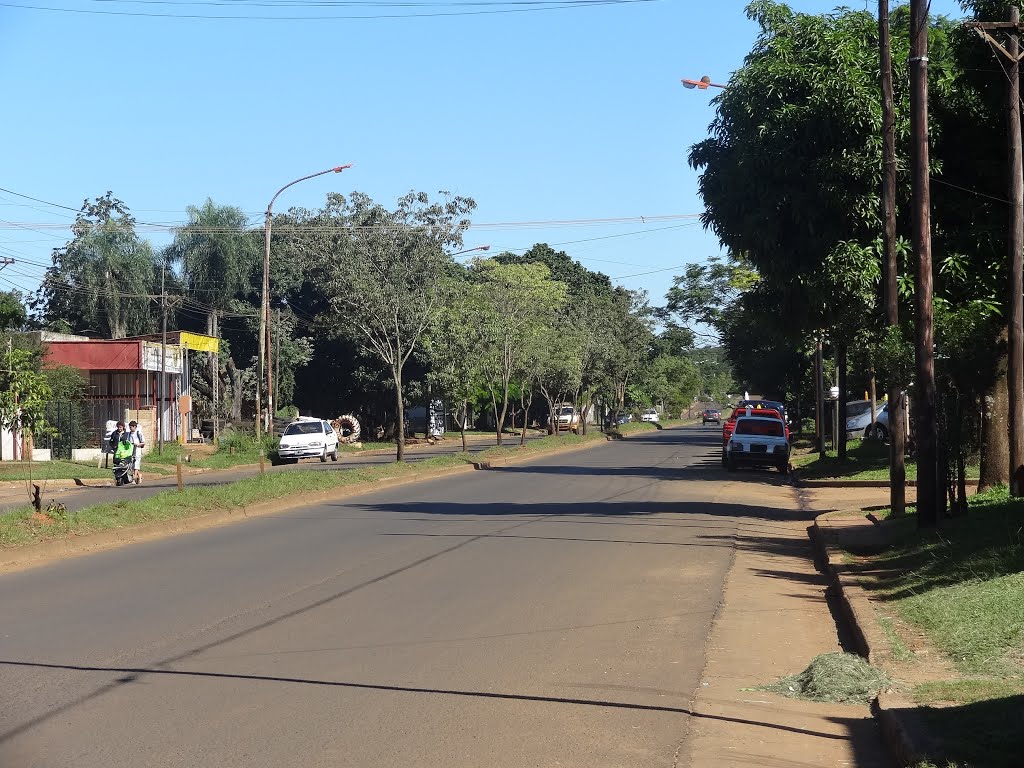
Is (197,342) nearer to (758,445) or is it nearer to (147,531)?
(758,445)

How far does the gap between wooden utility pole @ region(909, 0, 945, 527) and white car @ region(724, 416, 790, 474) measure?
2037 cm

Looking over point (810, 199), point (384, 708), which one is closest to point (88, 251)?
point (810, 199)

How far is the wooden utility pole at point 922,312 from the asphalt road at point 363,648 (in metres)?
2.85

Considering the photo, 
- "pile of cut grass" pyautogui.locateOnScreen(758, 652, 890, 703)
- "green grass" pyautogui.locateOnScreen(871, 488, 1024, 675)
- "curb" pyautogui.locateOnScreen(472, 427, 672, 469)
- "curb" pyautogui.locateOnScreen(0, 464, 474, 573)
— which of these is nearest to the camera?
"pile of cut grass" pyautogui.locateOnScreen(758, 652, 890, 703)

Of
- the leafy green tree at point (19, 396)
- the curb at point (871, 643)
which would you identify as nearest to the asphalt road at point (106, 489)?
the leafy green tree at point (19, 396)

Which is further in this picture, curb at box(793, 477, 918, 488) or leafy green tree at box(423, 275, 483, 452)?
leafy green tree at box(423, 275, 483, 452)

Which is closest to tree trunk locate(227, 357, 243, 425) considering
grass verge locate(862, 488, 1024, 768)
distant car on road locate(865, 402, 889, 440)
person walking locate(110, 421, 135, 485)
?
person walking locate(110, 421, 135, 485)

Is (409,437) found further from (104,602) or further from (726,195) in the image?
(104,602)

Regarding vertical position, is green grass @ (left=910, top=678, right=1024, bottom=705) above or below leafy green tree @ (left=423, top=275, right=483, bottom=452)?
below

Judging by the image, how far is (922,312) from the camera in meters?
15.5

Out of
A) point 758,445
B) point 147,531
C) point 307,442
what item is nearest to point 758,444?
point 758,445

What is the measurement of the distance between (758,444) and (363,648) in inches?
1115

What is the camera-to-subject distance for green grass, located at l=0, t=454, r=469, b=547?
49.8 ft

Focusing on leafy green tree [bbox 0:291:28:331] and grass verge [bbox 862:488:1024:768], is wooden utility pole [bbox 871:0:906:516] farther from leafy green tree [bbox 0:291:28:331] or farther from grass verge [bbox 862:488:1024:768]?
leafy green tree [bbox 0:291:28:331]
